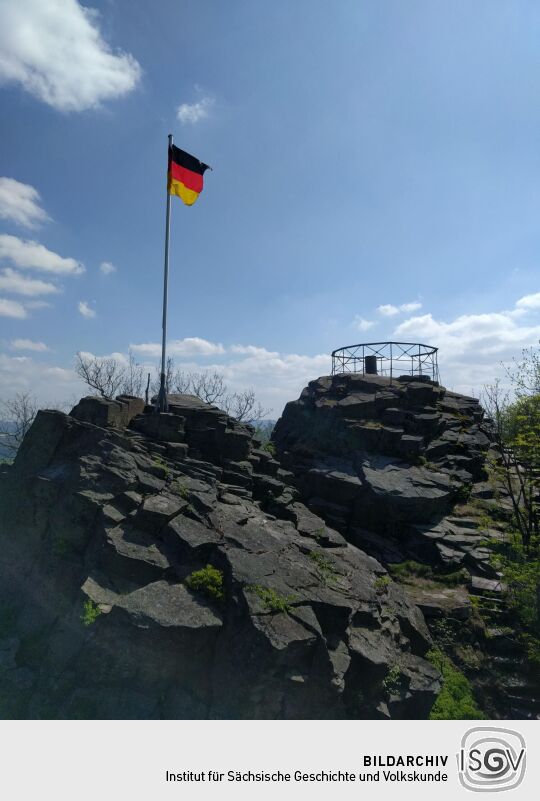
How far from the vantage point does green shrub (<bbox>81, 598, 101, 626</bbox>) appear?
9.38 metres

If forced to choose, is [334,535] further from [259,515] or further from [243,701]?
[243,701]

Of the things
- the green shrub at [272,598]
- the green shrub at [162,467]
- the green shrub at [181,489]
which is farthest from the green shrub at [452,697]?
the green shrub at [162,467]

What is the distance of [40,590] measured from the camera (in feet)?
36.8

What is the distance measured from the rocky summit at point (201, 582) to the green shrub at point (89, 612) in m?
0.04

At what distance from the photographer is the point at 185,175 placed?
62.5 feet

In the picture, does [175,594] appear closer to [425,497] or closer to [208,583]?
[208,583]

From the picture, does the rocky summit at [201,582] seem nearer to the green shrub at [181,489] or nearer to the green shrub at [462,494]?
the green shrub at [181,489]

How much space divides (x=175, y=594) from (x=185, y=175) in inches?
687

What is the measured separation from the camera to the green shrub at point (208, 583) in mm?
10102
